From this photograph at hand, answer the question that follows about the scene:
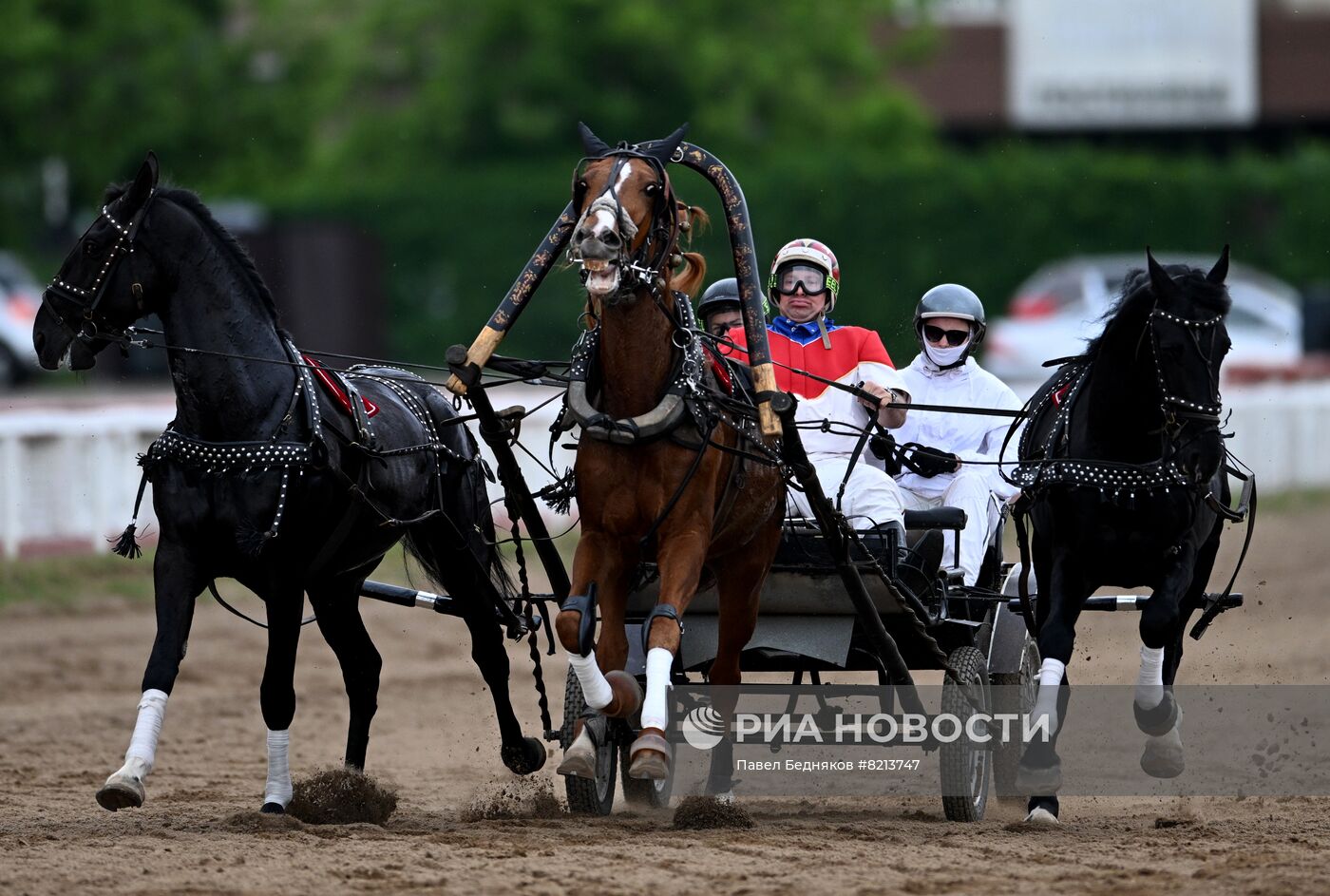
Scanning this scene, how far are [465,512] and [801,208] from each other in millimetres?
20389

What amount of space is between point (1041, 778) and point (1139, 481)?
117cm

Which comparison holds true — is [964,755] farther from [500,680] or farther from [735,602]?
[500,680]

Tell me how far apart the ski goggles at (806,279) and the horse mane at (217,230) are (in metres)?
2.15

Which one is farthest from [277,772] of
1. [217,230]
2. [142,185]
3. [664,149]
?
[664,149]

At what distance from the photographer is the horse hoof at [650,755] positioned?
22.0ft

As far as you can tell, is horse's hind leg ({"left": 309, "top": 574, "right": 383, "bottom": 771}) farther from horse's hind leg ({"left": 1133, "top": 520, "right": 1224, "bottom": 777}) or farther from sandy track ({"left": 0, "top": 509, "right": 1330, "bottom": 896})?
horse's hind leg ({"left": 1133, "top": 520, "right": 1224, "bottom": 777})

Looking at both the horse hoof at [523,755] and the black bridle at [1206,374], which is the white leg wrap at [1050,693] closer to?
the black bridle at [1206,374]

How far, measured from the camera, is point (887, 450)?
852 centimetres

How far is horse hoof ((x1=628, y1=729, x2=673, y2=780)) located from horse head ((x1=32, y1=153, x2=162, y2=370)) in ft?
7.97

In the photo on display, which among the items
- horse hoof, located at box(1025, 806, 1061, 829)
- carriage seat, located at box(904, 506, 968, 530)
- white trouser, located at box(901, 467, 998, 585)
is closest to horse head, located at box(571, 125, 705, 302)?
carriage seat, located at box(904, 506, 968, 530)

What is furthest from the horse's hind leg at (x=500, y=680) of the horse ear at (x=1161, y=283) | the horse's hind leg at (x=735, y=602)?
the horse ear at (x=1161, y=283)

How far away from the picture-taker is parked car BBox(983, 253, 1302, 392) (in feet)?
83.6

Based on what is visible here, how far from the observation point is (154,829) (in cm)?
736

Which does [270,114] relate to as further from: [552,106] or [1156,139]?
[1156,139]
